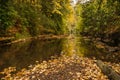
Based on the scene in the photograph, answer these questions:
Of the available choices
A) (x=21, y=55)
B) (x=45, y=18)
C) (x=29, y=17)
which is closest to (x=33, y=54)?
(x=21, y=55)

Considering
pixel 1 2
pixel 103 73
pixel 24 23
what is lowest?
pixel 103 73

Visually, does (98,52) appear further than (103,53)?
Yes

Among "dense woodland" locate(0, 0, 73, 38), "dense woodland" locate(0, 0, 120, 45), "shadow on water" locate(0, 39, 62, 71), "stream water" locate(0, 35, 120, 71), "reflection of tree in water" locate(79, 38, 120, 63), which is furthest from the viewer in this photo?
"dense woodland" locate(0, 0, 120, 45)

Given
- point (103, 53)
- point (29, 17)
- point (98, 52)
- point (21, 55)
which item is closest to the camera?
point (21, 55)

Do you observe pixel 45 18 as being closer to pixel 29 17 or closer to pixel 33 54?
pixel 29 17

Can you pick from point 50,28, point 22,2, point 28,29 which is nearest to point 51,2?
point 50,28

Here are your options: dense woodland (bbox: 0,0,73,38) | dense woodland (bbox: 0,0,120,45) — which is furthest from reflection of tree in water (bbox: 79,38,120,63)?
dense woodland (bbox: 0,0,73,38)

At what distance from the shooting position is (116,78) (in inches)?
309

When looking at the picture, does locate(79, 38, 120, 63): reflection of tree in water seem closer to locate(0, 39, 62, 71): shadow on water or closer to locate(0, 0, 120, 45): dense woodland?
locate(0, 39, 62, 71): shadow on water

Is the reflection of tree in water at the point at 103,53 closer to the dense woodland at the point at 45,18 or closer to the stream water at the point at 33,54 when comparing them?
the stream water at the point at 33,54

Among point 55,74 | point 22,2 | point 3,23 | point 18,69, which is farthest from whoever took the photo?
point 22,2

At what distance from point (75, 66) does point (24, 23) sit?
919 inches

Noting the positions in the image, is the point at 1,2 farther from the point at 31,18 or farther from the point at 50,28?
the point at 50,28

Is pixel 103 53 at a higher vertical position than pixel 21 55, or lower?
lower
